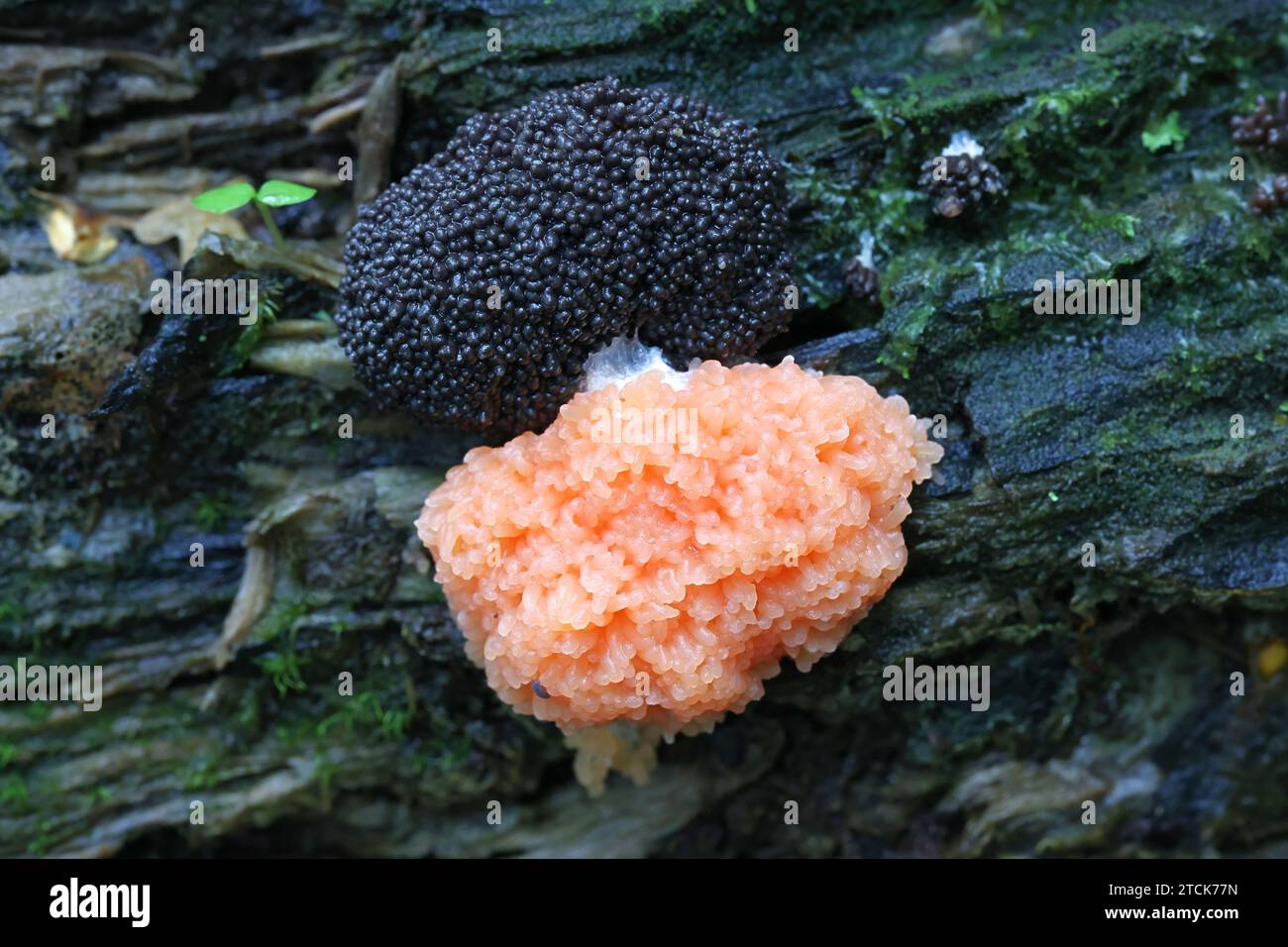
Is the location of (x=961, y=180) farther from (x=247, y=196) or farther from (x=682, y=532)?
(x=247, y=196)

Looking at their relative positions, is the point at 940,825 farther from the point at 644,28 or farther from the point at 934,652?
the point at 644,28

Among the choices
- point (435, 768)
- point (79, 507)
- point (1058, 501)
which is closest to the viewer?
point (1058, 501)

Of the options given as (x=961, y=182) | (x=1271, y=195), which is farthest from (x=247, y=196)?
(x=1271, y=195)

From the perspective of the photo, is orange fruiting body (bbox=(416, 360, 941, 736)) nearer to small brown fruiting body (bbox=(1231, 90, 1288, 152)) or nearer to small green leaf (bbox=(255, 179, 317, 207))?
small green leaf (bbox=(255, 179, 317, 207))

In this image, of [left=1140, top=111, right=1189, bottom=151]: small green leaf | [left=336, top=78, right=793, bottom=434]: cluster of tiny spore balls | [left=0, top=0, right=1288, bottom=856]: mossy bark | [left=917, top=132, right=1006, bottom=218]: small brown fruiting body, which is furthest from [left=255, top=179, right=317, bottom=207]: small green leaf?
[left=1140, top=111, right=1189, bottom=151]: small green leaf

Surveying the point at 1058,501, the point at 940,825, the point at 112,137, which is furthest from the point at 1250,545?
the point at 112,137

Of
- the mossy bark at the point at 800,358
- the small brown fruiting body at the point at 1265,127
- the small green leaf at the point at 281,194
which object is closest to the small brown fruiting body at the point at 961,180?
Answer: the mossy bark at the point at 800,358
